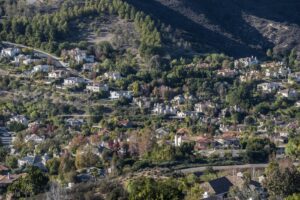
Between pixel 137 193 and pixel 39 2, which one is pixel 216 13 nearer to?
pixel 39 2

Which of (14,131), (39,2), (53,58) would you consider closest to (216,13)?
(39,2)

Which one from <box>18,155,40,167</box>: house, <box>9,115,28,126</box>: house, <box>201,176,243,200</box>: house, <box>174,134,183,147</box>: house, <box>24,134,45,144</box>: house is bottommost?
<box>9,115,28,126</box>: house

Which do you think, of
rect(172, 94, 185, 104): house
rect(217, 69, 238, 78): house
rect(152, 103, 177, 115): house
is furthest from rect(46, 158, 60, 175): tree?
rect(217, 69, 238, 78): house

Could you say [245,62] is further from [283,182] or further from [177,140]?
[283,182]

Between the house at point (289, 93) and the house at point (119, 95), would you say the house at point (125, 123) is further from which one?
the house at point (289, 93)

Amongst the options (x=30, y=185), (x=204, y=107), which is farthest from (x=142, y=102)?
(x=30, y=185)

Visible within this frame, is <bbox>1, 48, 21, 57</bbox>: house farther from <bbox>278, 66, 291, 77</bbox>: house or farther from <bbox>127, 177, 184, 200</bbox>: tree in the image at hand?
<bbox>127, 177, 184, 200</bbox>: tree
